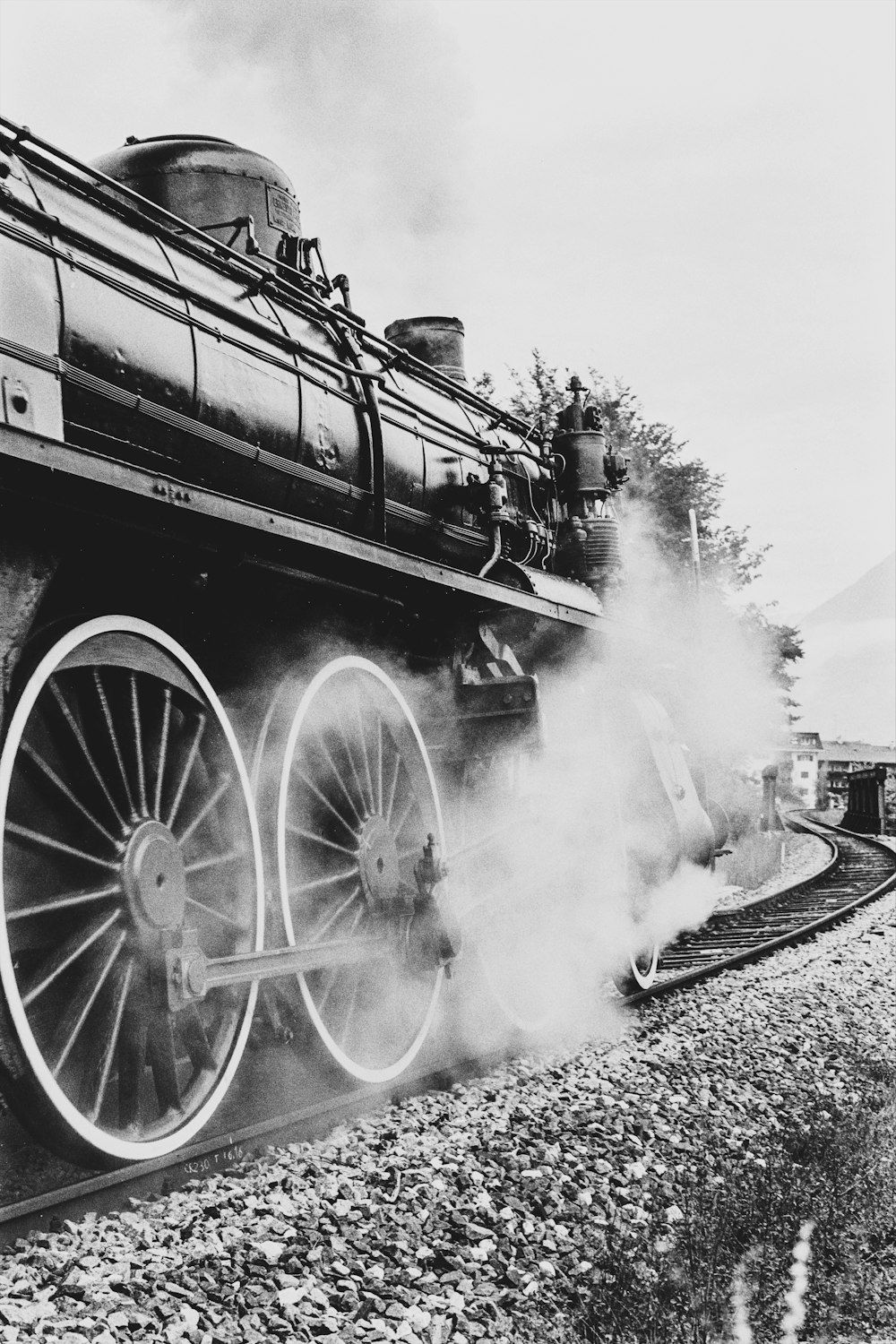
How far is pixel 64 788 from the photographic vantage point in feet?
9.88

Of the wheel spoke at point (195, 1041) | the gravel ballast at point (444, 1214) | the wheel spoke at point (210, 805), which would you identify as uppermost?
the wheel spoke at point (210, 805)

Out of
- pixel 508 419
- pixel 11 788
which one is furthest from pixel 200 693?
pixel 508 419

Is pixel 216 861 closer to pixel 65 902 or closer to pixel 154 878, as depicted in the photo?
pixel 154 878

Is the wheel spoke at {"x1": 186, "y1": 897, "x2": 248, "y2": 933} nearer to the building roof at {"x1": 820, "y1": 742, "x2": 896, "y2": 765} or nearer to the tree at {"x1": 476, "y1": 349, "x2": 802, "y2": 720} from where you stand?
the tree at {"x1": 476, "y1": 349, "x2": 802, "y2": 720}

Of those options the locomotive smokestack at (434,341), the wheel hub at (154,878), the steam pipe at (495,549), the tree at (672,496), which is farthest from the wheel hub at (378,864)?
the tree at (672,496)

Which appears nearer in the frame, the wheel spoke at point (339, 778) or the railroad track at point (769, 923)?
the wheel spoke at point (339, 778)

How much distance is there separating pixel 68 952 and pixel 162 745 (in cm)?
66

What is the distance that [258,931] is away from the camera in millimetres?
3568

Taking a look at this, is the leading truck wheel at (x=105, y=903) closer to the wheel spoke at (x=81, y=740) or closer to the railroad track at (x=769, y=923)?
the wheel spoke at (x=81, y=740)

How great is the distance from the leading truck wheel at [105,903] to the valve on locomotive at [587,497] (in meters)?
3.93

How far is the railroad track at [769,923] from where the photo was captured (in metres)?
6.82

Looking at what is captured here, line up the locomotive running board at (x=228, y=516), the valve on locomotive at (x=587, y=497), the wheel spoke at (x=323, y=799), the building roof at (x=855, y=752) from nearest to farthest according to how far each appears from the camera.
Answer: the locomotive running board at (x=228, y=516) < the wheel spoke at (x=323, y=799) < the valve on locomotive at (x=587, y=497) < the building roof at (x=855, y=752)

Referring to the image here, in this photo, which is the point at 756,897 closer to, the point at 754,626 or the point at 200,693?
the point at 200,693

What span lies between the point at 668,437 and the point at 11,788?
63.7 feet
